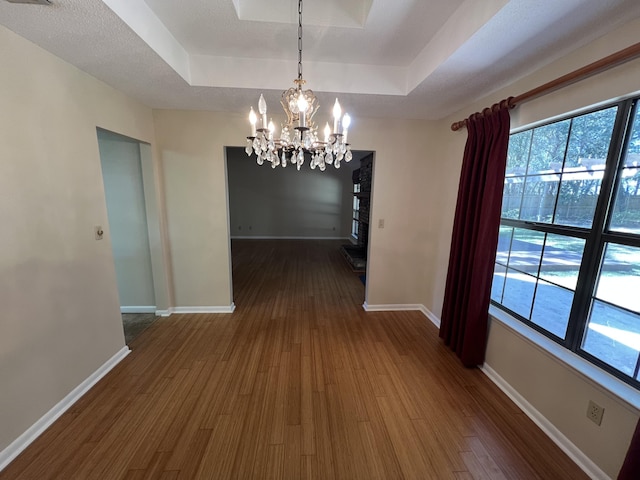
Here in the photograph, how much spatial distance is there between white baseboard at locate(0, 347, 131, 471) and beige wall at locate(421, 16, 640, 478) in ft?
10.8

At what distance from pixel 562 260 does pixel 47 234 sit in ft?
11.3

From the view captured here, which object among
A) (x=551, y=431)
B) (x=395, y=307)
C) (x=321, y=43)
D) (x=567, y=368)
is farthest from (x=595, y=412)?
(x=321, y=43)

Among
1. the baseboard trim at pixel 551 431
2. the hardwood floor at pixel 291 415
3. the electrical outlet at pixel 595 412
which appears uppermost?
the electrical outlet at pixel 595 412

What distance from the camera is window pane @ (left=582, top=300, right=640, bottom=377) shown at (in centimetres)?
131

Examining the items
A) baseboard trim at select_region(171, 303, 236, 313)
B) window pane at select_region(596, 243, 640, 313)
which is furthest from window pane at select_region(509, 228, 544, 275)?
baseboard trim at select_region(171, 303, 236, 313)

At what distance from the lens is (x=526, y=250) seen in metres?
1.95

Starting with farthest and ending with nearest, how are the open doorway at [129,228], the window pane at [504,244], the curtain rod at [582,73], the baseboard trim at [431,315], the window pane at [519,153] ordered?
the baseboard trim at [431,315] < the open doorway at [129,228] < the window pane at [504,244] < the window pane at [519,153] < the curtain rod at [582,73]

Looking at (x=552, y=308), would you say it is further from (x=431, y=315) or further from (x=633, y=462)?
(x=431, y=315)

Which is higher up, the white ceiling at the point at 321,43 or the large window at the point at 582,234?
the white ceiling at the point at 321,43

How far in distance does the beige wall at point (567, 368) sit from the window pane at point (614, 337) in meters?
0.20

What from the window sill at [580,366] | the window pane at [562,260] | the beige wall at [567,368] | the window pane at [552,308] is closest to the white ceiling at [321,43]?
the beige wall at [567,368]

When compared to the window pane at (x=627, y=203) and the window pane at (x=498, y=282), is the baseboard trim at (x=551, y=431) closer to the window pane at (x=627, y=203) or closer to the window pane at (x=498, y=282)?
the window pane at (x=498, y=282)

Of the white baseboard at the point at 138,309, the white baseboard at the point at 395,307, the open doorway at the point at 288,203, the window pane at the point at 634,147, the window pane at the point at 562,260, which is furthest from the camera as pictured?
the open doorway at the point at 288,203

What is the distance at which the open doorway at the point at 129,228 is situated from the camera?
2.71 metres
